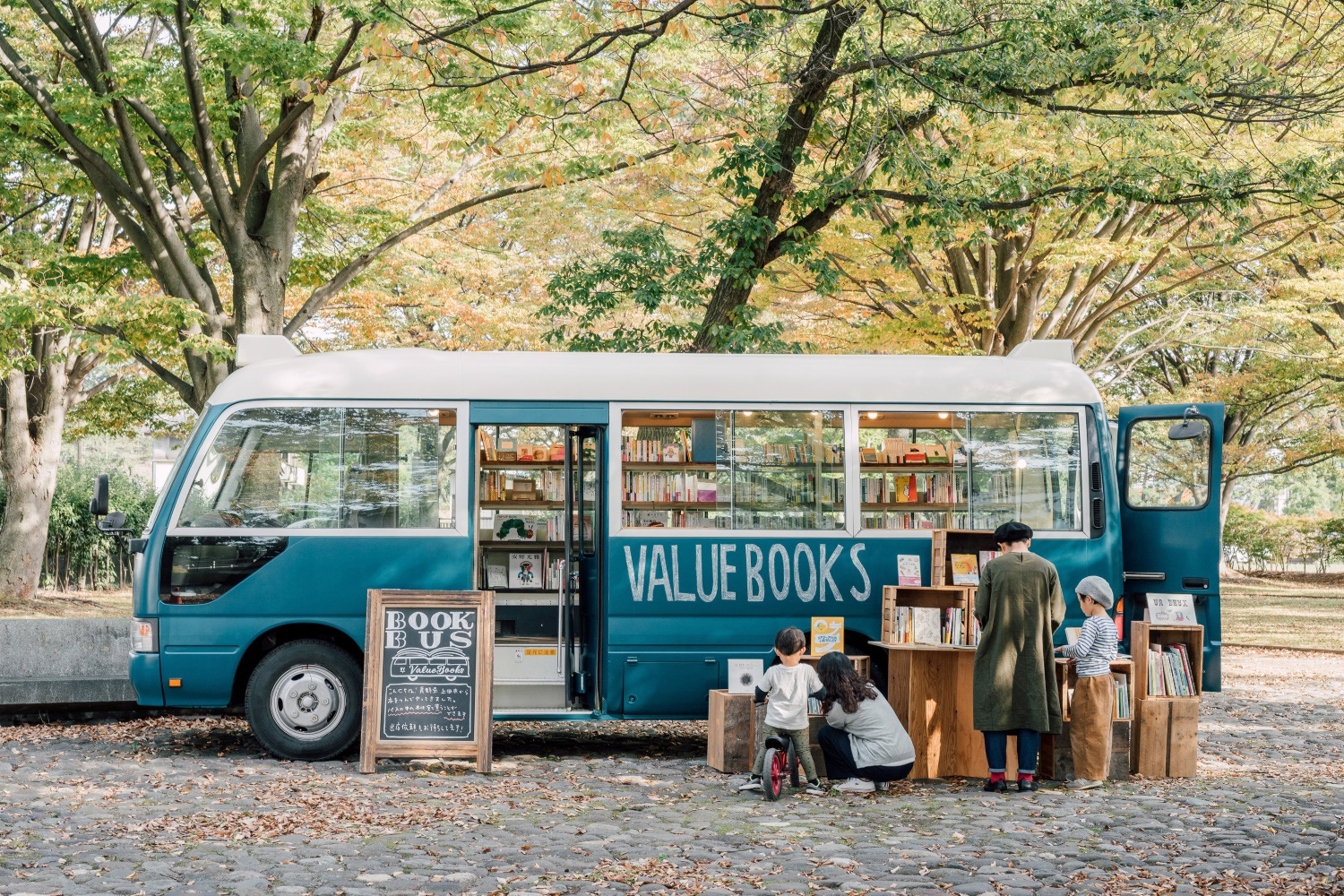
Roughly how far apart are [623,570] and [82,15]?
10422 mm

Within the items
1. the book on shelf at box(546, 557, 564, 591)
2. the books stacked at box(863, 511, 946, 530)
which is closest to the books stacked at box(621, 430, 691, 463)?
the book on shelf at box(546, 557, 564, 591)

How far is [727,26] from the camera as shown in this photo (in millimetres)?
12500

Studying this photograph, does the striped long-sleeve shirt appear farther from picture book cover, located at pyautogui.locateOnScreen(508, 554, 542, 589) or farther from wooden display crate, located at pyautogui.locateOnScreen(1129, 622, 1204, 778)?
picture book cover, located at pyautogui.locateOnScreen(508, 554, 542, 589)

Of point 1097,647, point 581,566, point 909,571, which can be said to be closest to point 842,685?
point 909,571

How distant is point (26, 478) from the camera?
22.4 meters

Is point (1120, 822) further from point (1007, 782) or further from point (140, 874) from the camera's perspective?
point (140, 874)

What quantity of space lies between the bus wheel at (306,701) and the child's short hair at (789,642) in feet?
10.3

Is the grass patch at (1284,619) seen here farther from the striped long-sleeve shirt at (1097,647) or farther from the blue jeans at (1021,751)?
the blue jeans at (1021,751)

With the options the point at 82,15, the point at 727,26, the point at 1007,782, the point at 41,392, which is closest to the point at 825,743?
the point at 1007,782

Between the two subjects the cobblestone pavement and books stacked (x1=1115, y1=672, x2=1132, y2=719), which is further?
books stacked (x1=1115, y1=672, x2=1132, y2=719)

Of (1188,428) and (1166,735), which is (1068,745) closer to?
(1166,735)

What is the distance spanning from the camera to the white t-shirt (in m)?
8.45

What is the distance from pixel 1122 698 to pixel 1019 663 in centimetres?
111

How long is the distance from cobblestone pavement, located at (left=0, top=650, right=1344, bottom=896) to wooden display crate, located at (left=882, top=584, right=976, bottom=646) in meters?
1.10
